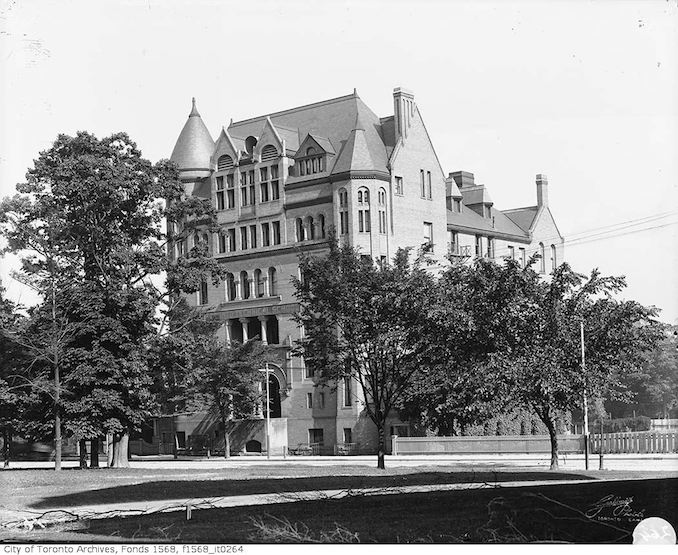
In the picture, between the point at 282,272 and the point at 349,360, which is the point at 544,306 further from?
the point at 282,272

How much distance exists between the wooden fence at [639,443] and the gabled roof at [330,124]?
29.1m

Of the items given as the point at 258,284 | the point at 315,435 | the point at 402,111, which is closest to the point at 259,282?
the point at 258,284

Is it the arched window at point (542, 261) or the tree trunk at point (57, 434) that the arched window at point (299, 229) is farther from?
the tree trunk at point (57, 434)

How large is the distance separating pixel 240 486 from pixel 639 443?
95.4 ft

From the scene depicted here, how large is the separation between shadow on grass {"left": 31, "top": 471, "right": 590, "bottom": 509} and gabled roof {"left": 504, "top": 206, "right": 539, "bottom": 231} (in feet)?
199

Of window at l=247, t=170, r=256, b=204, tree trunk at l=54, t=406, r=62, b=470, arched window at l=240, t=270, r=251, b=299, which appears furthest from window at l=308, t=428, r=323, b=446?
tree trunk at l=54, t=406, r=62, b=470

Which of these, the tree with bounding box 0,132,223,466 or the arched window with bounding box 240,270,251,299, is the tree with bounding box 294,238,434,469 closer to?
the tree with bounding box 0,132,223,466

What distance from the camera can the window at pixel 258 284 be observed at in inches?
3152

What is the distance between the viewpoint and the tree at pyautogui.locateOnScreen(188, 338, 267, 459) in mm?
69562

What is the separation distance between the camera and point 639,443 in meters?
50.9

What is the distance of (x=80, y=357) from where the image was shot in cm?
4112

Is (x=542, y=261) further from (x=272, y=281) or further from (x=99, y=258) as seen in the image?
(x=99, y=258)

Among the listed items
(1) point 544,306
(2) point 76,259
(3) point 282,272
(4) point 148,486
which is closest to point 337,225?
(3) point 282,272

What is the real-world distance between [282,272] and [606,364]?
4725 cm
